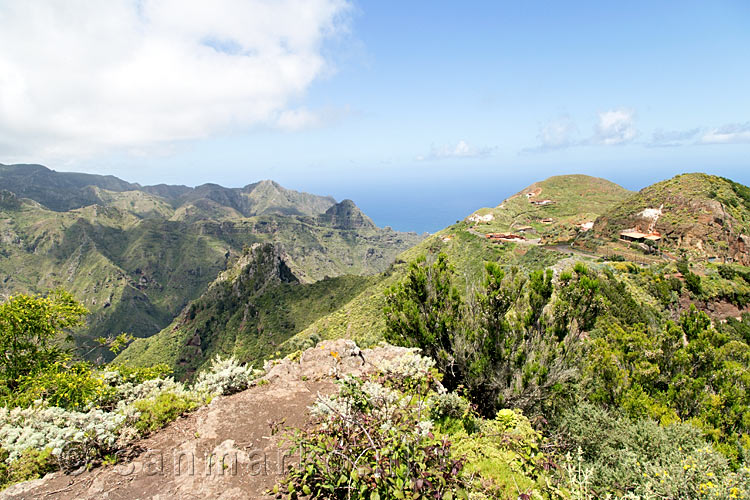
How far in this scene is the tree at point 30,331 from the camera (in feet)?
30.1

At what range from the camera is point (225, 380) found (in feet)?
28.4

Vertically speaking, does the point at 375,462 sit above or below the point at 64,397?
above

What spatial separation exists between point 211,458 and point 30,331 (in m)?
8.68

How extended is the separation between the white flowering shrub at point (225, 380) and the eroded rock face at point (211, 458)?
38 centimetres

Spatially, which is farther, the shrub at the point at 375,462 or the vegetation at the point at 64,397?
the vegetation at the point at 64,397

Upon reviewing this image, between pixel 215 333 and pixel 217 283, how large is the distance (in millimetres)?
20958

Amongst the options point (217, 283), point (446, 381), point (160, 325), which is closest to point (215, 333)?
point (217, 283)

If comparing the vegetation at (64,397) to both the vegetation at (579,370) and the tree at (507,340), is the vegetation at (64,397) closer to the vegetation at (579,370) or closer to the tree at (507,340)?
the tree at (507,340)

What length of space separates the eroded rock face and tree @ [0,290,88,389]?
616 cm

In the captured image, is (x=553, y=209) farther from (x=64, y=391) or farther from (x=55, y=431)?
(x=55, y=431)

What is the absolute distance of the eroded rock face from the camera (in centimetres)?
487

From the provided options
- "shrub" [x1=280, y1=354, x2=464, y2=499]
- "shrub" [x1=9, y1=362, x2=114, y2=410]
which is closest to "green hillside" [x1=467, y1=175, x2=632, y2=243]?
"shrub" [x1=280, y1=354, x2=464, y2=499]

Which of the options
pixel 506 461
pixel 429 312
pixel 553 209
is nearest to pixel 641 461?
pixel 506 461

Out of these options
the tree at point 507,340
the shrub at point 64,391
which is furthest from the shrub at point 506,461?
the shrub at point 64,391
